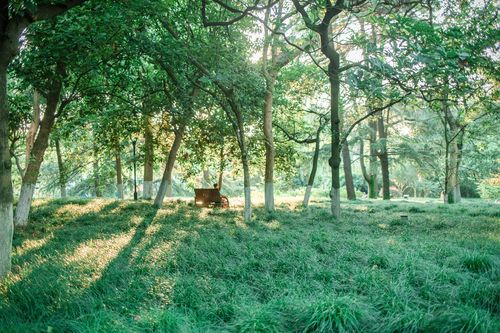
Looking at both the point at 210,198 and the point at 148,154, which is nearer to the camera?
the point at 148,154

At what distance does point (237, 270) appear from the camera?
6.05 m

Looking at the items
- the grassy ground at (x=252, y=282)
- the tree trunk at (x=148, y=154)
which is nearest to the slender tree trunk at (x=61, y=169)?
the tree trunk at (x=148, y=154)

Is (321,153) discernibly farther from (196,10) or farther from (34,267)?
(34,267)

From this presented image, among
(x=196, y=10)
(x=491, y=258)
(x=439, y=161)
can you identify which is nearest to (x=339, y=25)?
(x=196, y=10)

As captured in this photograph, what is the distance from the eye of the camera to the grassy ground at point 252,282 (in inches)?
160

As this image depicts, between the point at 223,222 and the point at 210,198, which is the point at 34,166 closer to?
the point at 223,222

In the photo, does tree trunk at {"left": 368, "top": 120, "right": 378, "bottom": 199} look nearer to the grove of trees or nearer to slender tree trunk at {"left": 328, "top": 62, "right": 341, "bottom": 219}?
the grove of trees

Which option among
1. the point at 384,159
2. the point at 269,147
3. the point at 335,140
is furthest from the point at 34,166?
the point at 384,159

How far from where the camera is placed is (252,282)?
562 cm

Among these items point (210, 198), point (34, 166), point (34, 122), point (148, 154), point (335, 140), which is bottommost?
point (210, 198)

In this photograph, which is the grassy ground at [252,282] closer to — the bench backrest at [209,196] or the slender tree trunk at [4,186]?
the slender tree trunk at [4,186]

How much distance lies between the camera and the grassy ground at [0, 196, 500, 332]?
13.4 feet

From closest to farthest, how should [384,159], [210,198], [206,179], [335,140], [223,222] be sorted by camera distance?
[223,222] → [335,140] → [210,198] → [384,159] → [206,179]

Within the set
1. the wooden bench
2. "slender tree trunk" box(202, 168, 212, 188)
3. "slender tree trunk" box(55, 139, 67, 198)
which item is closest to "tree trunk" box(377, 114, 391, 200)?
the wooden bench
